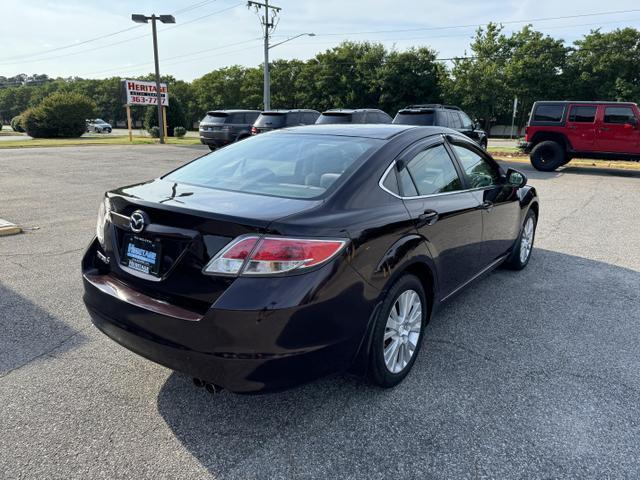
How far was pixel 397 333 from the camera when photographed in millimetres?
2840

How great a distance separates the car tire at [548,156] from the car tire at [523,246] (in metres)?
10.7

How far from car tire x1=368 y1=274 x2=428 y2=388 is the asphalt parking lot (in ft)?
0.45

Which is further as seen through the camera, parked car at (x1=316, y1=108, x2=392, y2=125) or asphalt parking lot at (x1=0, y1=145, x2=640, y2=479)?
parked car at (x1=316, y1=108, x2=392, y2=125)

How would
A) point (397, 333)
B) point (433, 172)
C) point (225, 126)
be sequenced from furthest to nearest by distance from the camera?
point (225, 126)
point (433, 172)
point (397, 333)

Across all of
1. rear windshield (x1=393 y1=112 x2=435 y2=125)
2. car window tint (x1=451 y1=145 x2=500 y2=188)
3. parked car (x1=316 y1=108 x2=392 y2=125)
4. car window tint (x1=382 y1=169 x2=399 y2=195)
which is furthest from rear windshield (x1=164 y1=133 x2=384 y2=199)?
parked car (x1=316 y1=108 x2=392 y2=125)

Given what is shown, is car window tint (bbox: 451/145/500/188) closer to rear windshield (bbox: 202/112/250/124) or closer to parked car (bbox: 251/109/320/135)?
parked car (bbox: 251/109/320/135)

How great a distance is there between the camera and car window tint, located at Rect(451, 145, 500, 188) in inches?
151

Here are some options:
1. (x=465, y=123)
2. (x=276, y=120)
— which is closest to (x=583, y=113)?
(x=465, y=123)

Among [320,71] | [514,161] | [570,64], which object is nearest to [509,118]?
[570,64]

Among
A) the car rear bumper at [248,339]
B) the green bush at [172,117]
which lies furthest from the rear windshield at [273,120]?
the green bush at [172,117]

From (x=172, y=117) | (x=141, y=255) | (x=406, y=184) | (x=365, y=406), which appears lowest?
(x=365, y=406)

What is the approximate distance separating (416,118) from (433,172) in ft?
35.7

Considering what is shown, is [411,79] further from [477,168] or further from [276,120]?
[477,168]

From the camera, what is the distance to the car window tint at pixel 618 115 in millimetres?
13500
